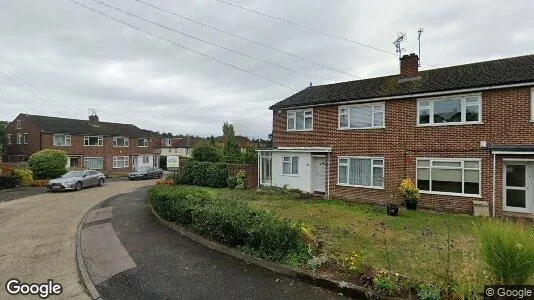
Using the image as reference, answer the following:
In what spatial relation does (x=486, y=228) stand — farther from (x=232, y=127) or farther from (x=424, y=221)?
(x=232, y=127)

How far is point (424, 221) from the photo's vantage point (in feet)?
39.5

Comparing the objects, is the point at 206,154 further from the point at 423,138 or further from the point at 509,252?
the point at 509,252

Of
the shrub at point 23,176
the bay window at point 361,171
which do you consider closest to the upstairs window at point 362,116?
the bay window at point 361,171

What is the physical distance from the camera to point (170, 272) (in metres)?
7.19

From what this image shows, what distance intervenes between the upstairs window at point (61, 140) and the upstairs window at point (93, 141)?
2.14 metres

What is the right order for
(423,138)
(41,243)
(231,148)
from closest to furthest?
(41,243) → (423,138) → (231,148)

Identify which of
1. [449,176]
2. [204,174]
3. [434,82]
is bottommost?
[204,174]

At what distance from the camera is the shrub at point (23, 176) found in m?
26.8

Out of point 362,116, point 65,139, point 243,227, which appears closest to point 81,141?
point 65,139

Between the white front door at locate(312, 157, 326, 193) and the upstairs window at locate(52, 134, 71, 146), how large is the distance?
36.2 m

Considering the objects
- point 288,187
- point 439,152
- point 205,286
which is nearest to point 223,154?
point 288,187

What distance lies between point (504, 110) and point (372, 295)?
38.9 feet

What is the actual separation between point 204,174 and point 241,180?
161 inches

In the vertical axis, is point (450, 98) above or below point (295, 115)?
above
